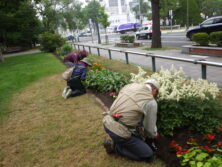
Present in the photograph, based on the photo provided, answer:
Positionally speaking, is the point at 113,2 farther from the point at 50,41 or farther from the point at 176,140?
the point at 176,140

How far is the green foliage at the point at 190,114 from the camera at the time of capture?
2834 millimetres


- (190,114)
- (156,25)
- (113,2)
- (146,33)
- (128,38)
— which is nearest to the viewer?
(190,114)

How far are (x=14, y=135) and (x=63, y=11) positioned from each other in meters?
39.6

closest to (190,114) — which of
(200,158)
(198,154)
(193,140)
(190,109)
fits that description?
(190,109)

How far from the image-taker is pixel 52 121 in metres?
4.45

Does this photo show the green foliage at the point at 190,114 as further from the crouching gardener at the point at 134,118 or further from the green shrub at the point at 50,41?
the green shrub at the point at 50,41

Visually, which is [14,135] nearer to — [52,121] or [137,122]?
[52,121]

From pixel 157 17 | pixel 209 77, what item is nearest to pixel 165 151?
pixel 209 77

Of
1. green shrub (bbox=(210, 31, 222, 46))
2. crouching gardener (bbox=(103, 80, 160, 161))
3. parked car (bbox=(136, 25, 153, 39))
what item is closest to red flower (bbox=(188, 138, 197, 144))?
crouching gardener (bbox=(103, 80, 160, 161))

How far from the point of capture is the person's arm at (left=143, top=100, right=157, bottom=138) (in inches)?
97.5

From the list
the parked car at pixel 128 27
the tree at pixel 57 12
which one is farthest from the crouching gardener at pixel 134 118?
the parked car at pixel 128 27

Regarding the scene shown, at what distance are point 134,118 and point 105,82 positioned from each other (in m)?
3.15

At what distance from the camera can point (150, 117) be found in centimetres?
255

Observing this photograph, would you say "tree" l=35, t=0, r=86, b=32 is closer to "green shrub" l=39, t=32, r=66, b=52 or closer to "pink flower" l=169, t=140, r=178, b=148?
"green shrub" l=39, t=32, r=66, b=52
